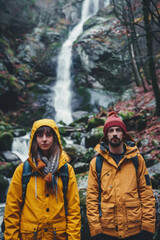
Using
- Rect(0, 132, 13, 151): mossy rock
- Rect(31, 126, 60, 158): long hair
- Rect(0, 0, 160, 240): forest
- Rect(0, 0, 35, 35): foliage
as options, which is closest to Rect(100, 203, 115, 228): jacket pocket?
Rect(31, 126, 60, 158): long hair

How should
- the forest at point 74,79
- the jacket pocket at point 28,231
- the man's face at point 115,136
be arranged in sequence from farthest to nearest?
the forest at point 74,79 → the man's face at point 115,136 → the jacket pocket at point 28,231

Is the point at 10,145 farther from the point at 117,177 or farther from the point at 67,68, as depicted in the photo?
the point at 67,68

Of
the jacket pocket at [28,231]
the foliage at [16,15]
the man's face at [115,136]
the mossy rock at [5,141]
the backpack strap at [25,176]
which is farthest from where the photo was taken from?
the foliage at [16,15]

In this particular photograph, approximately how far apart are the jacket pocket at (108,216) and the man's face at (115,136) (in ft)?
2.55

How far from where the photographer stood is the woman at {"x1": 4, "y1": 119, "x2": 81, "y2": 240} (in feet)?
6.15

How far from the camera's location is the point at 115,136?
7.83ft

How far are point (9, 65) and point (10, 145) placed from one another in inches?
429

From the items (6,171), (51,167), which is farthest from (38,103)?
(51,167)

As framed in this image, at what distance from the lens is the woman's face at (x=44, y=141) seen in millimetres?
2182

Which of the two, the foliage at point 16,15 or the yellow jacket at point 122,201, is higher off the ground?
the foliage at point 16,15

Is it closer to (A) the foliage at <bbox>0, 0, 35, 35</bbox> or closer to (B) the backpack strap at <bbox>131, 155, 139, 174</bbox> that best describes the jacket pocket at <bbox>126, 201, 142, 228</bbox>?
(B) the backpack strap at <bbox>131, 155, 139, 174</bbox>

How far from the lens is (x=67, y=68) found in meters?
21.6

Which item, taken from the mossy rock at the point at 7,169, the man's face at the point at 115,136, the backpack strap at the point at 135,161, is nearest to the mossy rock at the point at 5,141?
the mossy rock at the point at 7,169

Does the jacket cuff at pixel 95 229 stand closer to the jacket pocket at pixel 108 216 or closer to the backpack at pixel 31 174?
the jacket pocket at pixel 108 216
